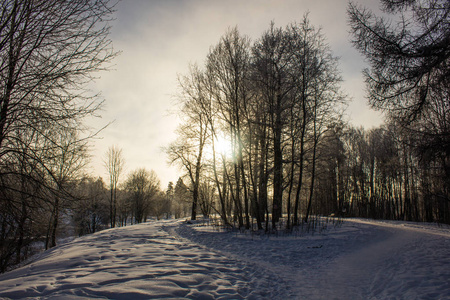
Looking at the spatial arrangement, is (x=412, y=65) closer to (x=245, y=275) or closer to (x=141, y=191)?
(x=245, y=275)

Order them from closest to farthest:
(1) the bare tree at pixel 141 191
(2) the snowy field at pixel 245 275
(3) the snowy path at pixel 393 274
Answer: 1. (2) the snowy field at pixel 245 275
2. (3) the snowy path at pixel 393 274
3. (1) the bare tree at pixel 141 191

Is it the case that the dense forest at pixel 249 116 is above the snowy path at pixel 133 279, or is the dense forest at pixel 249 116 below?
above

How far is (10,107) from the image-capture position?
4273mm

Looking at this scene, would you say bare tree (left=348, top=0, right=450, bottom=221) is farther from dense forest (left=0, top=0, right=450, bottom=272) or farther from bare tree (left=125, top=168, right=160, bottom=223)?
bare tree (left=125, top=168, right=160, bottom=223)

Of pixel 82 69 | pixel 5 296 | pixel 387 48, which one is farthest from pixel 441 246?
pixel 82 69

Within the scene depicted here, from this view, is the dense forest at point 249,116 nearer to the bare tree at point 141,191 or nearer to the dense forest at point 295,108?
the dense forest at point 295,108

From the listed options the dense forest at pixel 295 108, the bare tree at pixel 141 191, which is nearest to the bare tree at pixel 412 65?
the dense forest at pixel 295 108

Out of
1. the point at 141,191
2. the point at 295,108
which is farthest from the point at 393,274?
the point at 141,191

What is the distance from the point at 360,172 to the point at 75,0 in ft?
117

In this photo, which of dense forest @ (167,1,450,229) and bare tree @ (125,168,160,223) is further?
bare tree @ (125,168,160,223)

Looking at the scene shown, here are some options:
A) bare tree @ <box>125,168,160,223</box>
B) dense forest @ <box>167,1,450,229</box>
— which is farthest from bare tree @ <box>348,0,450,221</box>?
bare tree @ <box>125,168,160,223</box>

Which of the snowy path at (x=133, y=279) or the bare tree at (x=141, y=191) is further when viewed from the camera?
the bare tree at (x=141, y=191)

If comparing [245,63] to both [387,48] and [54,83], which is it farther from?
[54,83]

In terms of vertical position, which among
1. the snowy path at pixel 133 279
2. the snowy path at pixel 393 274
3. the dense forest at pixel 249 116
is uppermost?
the dense forest at pixel 249 116
